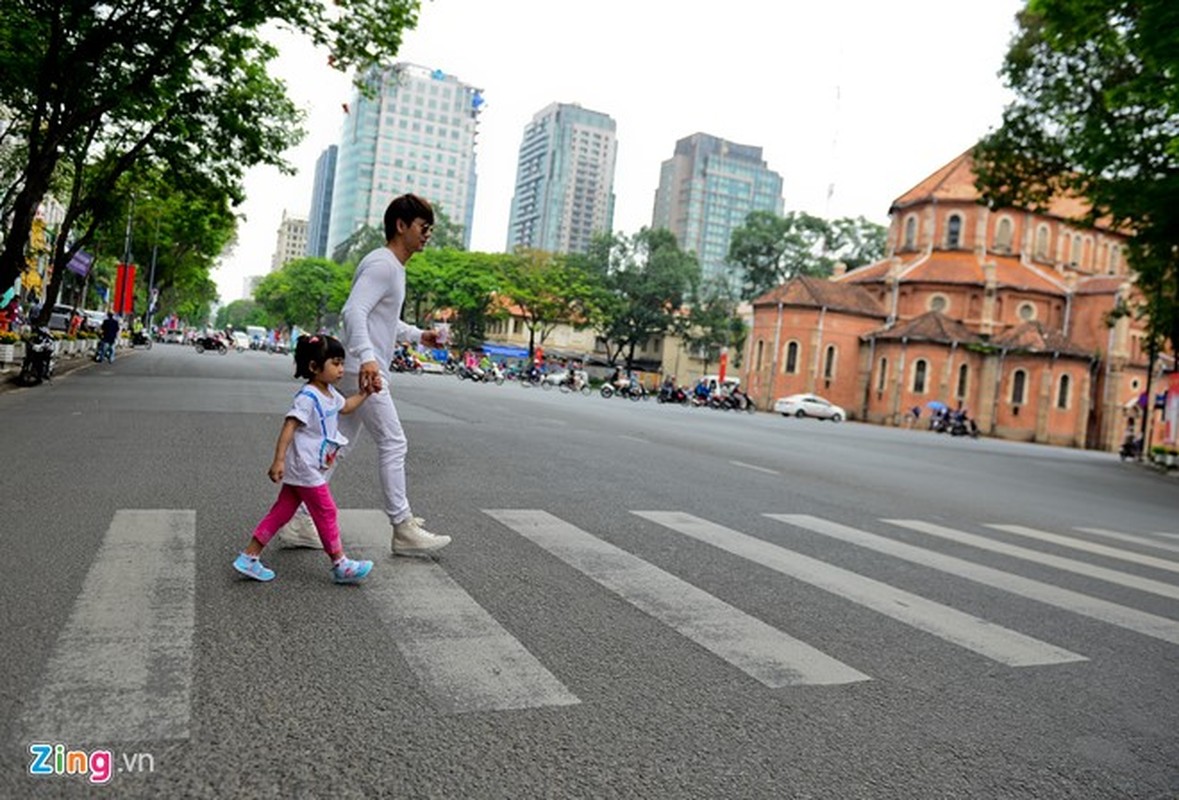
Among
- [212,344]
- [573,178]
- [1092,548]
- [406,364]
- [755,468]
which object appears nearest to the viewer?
[1092,548]

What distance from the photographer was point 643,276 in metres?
69.7

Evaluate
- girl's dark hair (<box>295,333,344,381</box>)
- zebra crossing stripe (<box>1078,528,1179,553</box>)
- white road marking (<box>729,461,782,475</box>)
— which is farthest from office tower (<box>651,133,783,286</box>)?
girl's dark hair (<box>295,333,344,381</box>)

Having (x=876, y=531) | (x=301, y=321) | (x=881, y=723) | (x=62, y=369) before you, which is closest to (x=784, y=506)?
(x=876, y=531)

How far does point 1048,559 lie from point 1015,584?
1.43m

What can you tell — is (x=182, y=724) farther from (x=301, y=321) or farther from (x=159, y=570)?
(x=301, y=321)

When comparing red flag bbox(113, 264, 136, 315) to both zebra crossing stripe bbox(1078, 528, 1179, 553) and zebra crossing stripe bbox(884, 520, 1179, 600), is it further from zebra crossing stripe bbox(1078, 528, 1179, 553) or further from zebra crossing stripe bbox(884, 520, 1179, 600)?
zebra crossing stripe bbox(1078, 528, 1179, 553)

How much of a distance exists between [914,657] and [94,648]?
3148 millimetres

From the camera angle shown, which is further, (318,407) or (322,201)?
(322,201)

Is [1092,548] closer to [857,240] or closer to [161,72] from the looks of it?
[161,72]

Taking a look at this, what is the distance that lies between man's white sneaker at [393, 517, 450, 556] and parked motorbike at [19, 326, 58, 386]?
1510 cm

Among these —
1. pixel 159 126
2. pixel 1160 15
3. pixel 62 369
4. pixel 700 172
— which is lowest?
pixel 62 369

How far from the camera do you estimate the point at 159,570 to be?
4.21m

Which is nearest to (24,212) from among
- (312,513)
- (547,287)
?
(312,513)

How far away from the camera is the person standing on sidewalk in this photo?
473 cm
